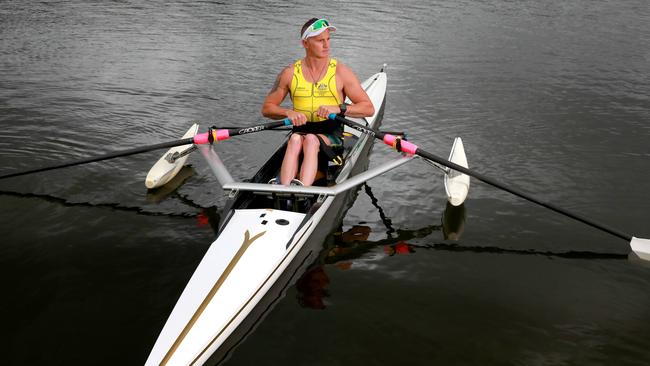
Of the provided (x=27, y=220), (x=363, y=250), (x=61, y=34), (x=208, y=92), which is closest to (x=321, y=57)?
(x=363, y=250)

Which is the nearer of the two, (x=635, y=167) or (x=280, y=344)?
(x=280, y=344)

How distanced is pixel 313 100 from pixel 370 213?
1862 mm

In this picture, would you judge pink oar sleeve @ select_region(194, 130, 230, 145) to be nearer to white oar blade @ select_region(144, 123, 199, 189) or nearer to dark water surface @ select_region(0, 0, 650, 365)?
dark water surface @ select_region(0, 0, 650, 365)

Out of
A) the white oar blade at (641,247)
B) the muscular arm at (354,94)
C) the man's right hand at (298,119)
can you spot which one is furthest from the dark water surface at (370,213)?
the man's right hand at (298,119)

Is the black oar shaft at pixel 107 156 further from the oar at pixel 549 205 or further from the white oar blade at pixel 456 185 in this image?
the white oar blade at pixel 456 185

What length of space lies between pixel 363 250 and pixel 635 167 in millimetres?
5879

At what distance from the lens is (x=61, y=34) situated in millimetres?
19688

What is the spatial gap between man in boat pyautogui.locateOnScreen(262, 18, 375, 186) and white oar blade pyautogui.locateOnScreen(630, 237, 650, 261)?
3.83 m

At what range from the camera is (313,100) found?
7.91 metres

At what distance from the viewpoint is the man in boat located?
24.4 ft

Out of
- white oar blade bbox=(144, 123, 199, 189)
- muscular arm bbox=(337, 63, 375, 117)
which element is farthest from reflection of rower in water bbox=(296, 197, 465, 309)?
white oar blade bbox=(144, 123, 199, 189)

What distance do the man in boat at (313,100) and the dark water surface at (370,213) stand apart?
1.14 meters

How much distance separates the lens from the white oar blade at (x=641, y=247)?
7.16m

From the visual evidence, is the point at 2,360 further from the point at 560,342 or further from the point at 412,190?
the point at 412,190
